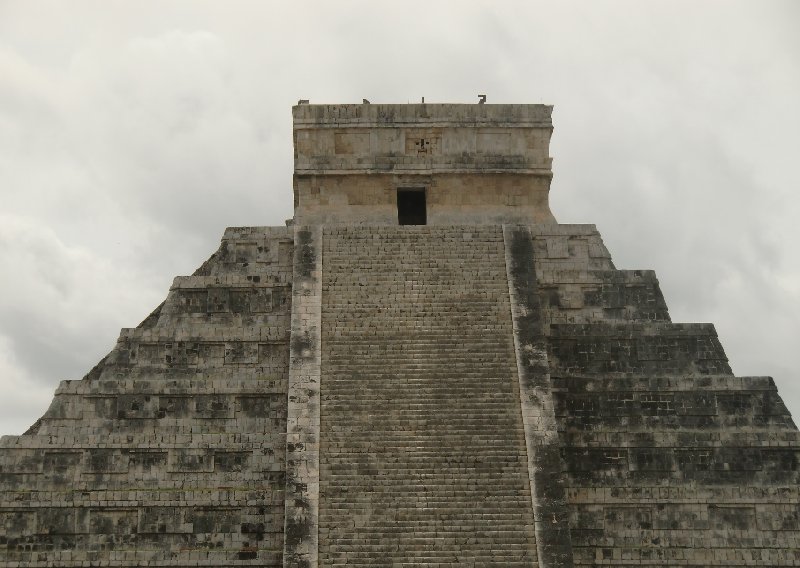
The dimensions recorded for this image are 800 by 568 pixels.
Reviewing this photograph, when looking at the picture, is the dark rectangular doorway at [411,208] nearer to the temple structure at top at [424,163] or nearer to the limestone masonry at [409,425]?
the temple structure at top at [424,163]

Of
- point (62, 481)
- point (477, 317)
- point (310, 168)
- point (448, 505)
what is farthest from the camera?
point (310, 168)

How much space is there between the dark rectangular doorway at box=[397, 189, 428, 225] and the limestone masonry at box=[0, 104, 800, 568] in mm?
1824

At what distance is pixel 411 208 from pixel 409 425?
6812 mm

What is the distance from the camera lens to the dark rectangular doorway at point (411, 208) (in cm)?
2320

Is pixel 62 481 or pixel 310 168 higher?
pixel 310 168

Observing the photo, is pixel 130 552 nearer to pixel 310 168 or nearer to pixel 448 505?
pixel 448 505

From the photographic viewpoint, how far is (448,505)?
17484 millimetres

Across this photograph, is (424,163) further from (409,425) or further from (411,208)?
(409,425)

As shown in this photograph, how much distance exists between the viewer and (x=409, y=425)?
60.6 feet

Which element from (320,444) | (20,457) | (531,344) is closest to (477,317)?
(531,344)

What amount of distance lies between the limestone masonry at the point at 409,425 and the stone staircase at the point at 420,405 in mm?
40

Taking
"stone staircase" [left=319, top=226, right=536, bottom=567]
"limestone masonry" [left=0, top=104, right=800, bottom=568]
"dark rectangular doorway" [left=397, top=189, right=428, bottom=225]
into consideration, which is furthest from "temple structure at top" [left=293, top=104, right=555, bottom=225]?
"stone staircase" [left=319, top=226, right=536, bottom=567]

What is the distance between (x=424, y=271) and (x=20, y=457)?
8.45 m

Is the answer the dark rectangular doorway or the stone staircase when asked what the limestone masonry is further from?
the dark rectangular doorway
